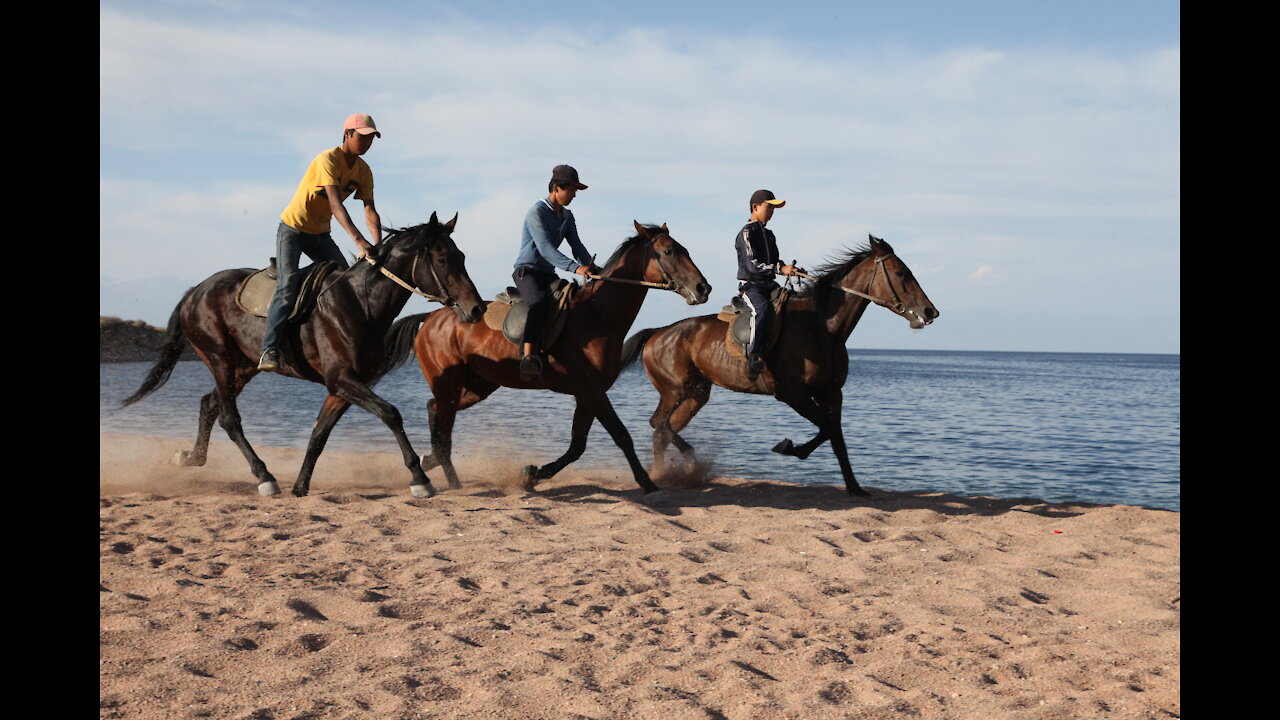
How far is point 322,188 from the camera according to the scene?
8977 mm

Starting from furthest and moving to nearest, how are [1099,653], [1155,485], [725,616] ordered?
[1155,485]
[725,616]
[1099,653]

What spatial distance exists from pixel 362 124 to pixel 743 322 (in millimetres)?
4382

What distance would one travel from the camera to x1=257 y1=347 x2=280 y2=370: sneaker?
29.3 feet

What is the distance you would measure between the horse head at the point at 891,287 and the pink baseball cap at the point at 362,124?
500cm

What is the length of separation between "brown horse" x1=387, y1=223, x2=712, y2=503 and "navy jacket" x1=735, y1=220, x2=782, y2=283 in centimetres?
155

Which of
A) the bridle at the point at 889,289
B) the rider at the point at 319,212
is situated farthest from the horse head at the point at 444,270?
the bridle at the point at 889,289

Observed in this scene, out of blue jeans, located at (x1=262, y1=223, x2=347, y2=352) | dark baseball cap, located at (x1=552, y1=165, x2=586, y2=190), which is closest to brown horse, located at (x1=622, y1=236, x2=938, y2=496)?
dark baseball cap, located at (x1=552, y1=165, x2=586, y2=190)

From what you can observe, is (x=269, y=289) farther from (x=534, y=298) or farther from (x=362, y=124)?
(x=534, y=298)

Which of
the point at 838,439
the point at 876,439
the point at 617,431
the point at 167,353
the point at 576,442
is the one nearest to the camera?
the point at 617,431

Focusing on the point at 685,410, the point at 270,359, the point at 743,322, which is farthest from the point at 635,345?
the point at 270,359
